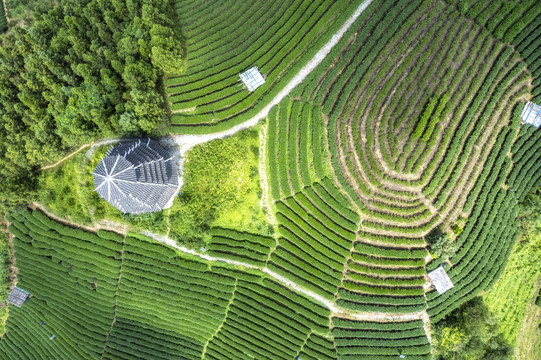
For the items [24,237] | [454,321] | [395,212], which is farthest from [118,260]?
[454,321]

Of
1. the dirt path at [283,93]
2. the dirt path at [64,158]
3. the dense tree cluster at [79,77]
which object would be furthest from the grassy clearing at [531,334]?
the dirt path at [64,158]

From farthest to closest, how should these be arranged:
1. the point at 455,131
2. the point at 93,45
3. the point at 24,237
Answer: the point at 24,237 → the point at 93,45 → the point at 455,131

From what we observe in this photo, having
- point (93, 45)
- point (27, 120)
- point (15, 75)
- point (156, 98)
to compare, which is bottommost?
point (27, 120)

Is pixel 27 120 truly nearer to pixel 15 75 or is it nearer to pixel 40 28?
pixel 15 75

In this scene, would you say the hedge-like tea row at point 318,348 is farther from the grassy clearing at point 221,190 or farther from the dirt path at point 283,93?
the dirt path at point 283,93

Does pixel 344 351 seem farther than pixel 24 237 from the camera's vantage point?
No
